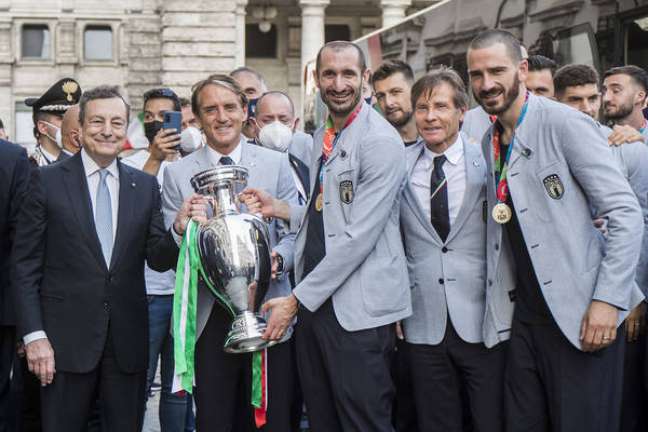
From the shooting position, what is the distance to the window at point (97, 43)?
32906 millimetres

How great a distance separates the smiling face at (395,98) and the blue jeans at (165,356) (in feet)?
6.11

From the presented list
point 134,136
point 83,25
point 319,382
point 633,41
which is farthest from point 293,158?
point 83,25

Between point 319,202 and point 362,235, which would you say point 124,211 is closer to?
point 319,202

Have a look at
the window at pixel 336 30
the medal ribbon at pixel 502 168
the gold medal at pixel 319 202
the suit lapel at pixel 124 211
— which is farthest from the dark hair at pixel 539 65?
the window at pixel 336 30

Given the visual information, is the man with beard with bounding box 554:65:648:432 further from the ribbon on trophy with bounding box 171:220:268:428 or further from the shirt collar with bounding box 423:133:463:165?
the ribbon on trophy with bounding box 171:220:268:428

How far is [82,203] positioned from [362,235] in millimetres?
1455

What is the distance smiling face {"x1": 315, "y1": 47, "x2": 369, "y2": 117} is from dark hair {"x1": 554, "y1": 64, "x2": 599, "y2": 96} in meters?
2.01

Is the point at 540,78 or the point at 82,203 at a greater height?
the point at 540,78

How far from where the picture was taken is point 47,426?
177 inches

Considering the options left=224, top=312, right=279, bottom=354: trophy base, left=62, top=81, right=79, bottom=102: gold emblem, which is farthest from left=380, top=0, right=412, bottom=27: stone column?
left=224, top=312, right=279, bottom=354: trophy base

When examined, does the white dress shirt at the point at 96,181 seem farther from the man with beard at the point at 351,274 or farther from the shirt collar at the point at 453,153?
→ the shirt collar at the point at 453,153

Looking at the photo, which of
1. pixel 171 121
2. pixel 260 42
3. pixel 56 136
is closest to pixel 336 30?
pixel 260 42

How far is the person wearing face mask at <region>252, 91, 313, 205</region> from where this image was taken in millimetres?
6355

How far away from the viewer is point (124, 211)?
4719mm
